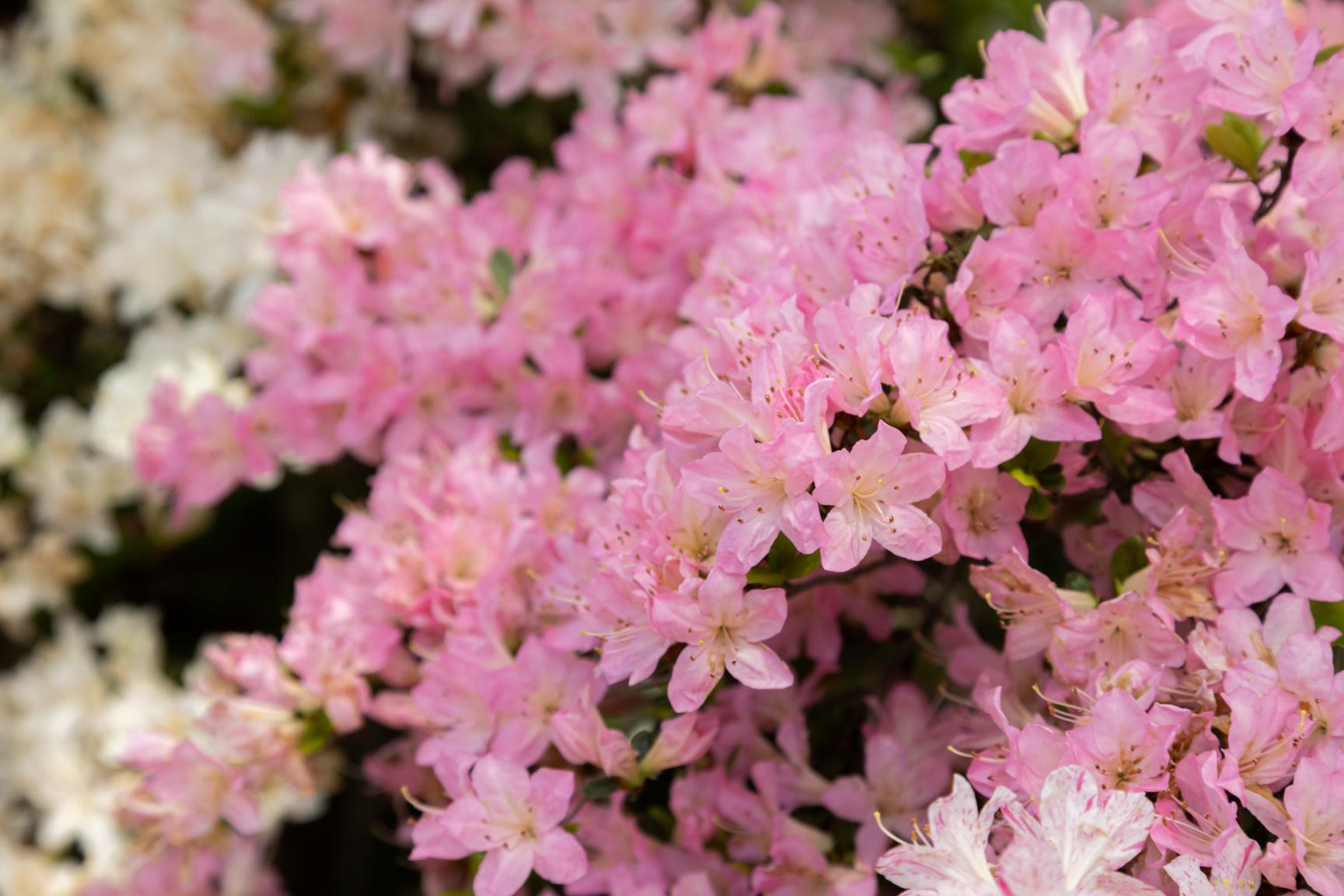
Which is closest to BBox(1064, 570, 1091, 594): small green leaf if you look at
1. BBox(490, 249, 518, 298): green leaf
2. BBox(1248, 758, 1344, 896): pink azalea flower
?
BBox(1248, 758, 1344, 896): pink azalea flower

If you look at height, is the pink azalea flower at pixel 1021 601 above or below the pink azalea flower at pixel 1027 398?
below

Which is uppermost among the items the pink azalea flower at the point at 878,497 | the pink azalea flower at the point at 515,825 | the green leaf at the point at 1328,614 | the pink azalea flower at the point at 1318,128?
the pink azalea flower at the point at 1318,128

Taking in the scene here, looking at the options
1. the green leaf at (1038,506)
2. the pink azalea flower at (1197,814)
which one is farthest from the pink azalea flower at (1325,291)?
the pink azalea flower at (1197,814)

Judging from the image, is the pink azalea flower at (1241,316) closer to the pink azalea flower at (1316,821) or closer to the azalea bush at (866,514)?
the azalea bush at (866,514)

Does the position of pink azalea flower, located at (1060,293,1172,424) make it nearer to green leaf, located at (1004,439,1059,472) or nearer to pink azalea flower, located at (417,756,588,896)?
green leaf, located at (1004,439,1059,472)

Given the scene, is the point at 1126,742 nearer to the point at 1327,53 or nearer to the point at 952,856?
the point at 952,856

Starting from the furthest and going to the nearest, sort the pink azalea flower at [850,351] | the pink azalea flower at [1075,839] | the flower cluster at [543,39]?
1. the flower cluster at [543,39]
2. the pink azalea flower at [850,351]
3. the pink azalea flower at [1075,839]

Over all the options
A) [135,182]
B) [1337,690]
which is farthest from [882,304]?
[135,182]
